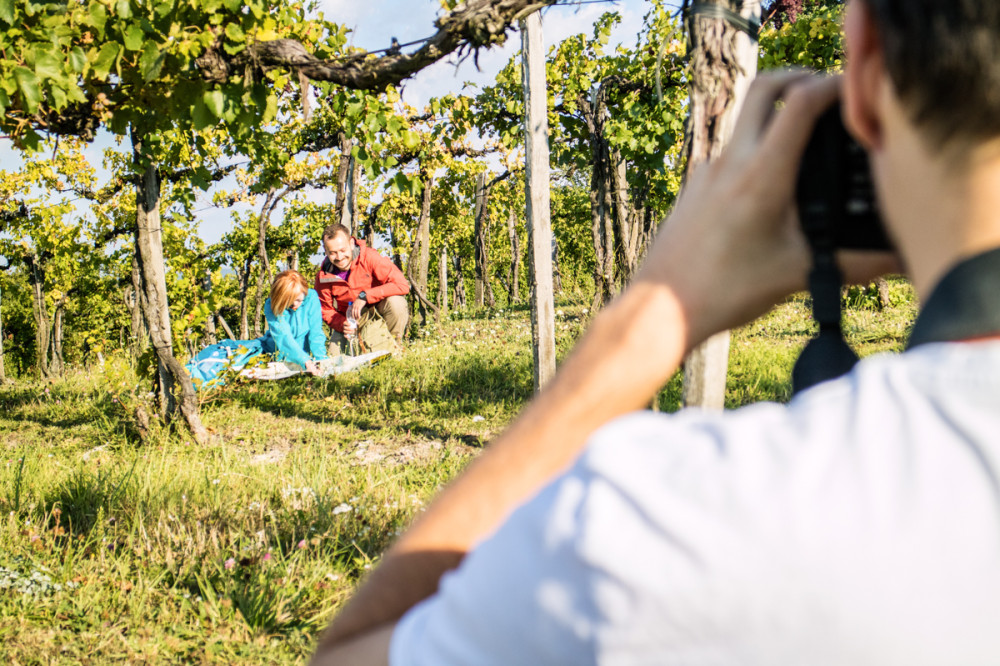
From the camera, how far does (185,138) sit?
573cm

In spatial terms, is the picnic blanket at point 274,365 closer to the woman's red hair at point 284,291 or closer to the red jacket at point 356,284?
the woman's red hair at point 284,291

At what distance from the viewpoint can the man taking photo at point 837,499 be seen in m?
0.33

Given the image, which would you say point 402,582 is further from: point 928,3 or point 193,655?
point 193,655

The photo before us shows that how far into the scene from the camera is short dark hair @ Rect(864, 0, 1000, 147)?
1.19ft

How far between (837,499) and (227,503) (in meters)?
3.40

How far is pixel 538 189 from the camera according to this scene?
15.1ft

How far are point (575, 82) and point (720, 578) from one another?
922 centimetres

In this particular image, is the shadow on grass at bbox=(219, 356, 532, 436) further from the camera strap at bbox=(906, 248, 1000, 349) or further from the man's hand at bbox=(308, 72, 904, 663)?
the camera strap at bbox=(906, 248, 1000, 349)

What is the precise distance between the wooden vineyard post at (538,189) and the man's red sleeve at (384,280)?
4137 mm

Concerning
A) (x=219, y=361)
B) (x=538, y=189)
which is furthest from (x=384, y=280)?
(x=538, y=189)

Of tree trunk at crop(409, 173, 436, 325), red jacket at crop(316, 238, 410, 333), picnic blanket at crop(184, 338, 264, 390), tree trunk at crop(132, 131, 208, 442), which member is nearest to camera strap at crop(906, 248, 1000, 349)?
tree trunk at crop(132, 131, 208, 442)

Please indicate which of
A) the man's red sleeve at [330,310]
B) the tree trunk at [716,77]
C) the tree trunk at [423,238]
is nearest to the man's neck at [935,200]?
the tree trunk at [716,77]

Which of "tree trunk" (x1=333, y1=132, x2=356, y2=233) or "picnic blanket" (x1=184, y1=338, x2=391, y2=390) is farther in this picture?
"tree trunk" (x1=333, y1=132, x2=356, y2=233)

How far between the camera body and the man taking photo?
2 centimetres
